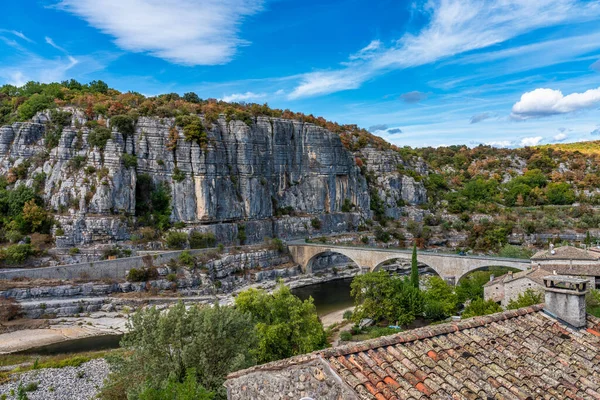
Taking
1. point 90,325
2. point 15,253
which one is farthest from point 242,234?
point 15,253

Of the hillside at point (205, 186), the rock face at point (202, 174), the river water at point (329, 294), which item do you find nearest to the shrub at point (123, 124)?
the hillside at point (205, 186)

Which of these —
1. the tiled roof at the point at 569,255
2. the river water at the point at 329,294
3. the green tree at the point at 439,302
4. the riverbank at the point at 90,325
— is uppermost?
the tiled roof at the point at 569,255

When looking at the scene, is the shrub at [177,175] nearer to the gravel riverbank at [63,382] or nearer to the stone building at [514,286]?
the gravel riverbank at [63,382]

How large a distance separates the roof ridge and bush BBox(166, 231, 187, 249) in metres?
42.0

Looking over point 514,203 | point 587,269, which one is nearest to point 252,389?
point 587,269

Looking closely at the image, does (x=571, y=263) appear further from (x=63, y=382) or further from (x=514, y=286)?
(x=63, y=382)

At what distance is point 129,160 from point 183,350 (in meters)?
40.7

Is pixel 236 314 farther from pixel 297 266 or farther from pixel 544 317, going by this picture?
pixel 297 266

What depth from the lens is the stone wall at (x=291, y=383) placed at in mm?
5324

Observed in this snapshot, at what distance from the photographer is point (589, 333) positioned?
7.02 metres

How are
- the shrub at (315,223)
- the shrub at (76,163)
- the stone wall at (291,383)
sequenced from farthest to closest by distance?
the shrub at (315,223)
the shrub at (76,163)
the stone wall at (291,383)

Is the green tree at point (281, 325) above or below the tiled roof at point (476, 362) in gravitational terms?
below

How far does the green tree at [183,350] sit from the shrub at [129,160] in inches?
1510

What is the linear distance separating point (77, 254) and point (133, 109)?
67.9 ft
